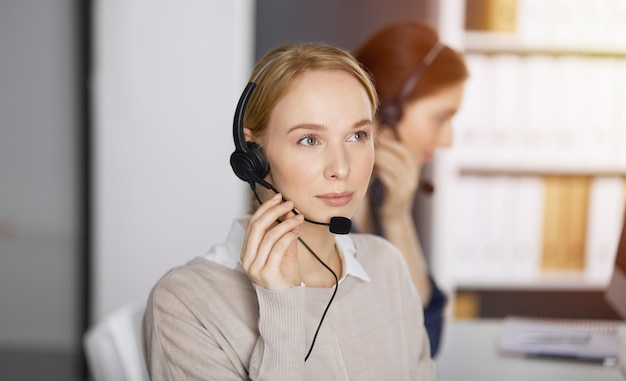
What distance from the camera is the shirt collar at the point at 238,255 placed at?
1159 millimetres

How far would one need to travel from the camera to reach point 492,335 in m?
1.93

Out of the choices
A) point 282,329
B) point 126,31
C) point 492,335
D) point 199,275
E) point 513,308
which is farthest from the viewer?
point 513,308

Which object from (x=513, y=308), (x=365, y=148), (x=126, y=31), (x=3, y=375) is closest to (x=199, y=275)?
(x=365, y=148)

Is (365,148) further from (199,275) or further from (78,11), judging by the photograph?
(78,11)

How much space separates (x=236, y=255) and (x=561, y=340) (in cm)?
94

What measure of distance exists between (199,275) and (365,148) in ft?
0.96

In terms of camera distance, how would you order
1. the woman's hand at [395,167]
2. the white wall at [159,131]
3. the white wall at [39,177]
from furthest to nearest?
the white wall at [159,131] → the white wall at [39,177] → the woman's hand at [395,167]

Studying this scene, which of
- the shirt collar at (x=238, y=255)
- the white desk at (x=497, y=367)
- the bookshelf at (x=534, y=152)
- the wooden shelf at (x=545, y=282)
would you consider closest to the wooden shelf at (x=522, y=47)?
the bookshelf at (x=534, y=152)

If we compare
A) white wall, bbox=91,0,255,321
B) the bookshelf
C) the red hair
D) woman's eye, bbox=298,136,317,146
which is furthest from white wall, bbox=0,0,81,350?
woman's eye, bbox=298,136,317,146

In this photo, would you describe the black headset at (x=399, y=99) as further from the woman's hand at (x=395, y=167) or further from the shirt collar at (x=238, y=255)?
the shirt collar at (x=238, y=255)

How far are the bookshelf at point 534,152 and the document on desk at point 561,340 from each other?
2.84ft

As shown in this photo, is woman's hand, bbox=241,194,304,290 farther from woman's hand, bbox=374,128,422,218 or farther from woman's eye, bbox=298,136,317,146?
woman's hand, bbox=374,128,422,218

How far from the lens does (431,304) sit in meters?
1.75

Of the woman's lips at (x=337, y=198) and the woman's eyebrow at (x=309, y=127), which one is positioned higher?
the woman's eyebrow at (x=309, y=127)
